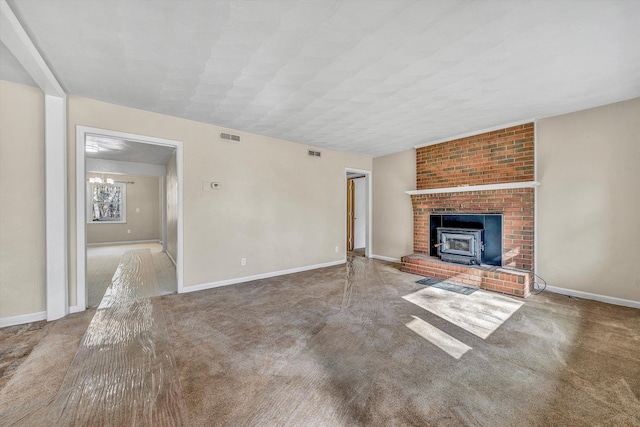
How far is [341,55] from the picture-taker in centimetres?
214

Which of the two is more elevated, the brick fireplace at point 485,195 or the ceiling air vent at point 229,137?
the ceiling air vent at point 229,137

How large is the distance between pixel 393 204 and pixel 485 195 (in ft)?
6.13

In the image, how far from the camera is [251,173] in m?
4.21

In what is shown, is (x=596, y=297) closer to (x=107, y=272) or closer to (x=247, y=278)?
(x=247, y=278)

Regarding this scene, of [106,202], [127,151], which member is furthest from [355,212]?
[106,202]

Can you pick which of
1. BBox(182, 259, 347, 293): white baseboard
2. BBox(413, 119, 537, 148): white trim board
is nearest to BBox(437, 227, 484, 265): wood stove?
BBox(413, 119, 537, 148): white trim board

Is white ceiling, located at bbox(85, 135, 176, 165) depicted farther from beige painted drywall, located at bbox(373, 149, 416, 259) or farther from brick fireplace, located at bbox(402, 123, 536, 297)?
brick fireplace, located at bbox(402, 123, 536, 297)

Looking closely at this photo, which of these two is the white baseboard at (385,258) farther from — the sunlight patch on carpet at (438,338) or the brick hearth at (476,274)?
the sunlight patch on carpet at (438,338)

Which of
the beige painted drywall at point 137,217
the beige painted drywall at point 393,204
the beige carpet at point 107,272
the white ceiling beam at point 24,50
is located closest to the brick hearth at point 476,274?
the beige painted drywall at point 393,204

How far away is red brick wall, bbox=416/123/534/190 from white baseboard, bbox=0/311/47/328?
19.1 feet

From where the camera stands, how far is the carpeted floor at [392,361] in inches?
57.9

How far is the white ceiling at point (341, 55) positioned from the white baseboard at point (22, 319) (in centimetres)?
244

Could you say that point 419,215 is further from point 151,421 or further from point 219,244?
point 151,421

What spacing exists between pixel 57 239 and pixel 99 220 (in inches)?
297
